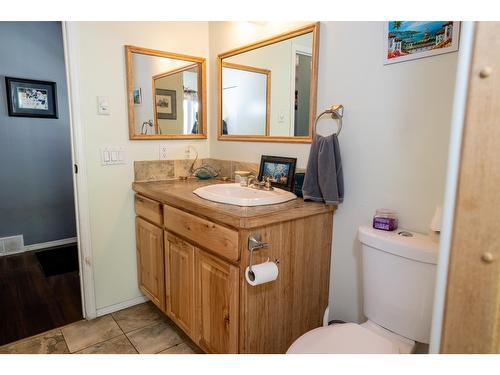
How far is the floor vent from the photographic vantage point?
307 centimetres

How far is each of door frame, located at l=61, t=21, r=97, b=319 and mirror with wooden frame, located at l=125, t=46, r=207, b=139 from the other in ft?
0.98

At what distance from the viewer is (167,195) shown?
5.68ft

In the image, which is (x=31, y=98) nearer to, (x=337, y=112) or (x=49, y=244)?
(x=49, y=244)

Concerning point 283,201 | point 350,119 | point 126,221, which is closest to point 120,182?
point 126,221

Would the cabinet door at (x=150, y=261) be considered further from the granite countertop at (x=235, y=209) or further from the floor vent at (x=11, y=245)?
the floor vent at (x=11, y=245)

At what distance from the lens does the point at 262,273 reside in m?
1.23

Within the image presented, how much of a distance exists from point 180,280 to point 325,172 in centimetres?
96

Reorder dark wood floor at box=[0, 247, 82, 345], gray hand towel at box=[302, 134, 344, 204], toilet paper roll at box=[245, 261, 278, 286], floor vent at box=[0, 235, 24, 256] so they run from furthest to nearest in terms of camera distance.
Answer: floor vent at box=[0, 235, 24, 256] → dark wood floor at box=[0, 247, 82, 345] → gray hand towel at box=[302, 134, 344, 204] → toilet paper roll at box=[245, 261, 278, 286]

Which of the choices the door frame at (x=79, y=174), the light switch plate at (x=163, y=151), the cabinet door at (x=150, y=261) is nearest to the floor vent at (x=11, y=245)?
the door frame at (x=79, y=174)

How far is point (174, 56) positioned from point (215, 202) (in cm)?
124

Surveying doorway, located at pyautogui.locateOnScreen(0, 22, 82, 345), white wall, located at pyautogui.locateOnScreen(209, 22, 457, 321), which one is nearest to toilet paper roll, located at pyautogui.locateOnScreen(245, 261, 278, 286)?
white wall, located at pyautogui.locateOnScreen(209, 22, 457, 321)

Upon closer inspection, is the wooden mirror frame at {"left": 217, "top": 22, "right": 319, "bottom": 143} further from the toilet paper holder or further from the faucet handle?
the toilet paper holder

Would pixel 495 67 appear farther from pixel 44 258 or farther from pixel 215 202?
pixel 44 258

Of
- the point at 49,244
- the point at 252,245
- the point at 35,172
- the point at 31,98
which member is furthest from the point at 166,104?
the point at 49,244
